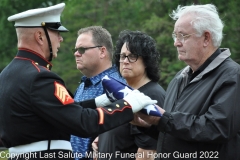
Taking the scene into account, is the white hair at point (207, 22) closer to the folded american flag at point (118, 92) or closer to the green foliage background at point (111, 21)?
the folded american flag at point (118, 92)

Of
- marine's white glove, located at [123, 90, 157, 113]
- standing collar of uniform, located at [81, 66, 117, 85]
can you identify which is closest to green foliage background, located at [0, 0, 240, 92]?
standing collar of uniform, located at [81, 66, 117, 85]

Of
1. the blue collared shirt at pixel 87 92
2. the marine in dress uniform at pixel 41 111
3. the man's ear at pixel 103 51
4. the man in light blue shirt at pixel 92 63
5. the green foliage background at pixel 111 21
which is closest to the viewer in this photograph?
the marine in dress uniform at pixel 41 111

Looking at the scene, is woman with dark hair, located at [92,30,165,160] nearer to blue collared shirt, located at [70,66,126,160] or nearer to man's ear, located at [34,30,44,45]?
blue collared shirt, located at [70,66,126,160]

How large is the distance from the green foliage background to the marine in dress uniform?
18984 mm

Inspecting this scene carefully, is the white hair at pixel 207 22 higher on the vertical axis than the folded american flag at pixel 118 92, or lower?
higher

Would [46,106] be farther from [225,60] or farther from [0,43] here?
[0,43]

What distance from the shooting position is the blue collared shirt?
5625 millimetres

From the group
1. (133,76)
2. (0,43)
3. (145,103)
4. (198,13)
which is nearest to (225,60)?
(198,13)

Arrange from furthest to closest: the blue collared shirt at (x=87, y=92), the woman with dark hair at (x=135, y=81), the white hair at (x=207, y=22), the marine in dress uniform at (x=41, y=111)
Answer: the blue collared shirt at (x=87, y=92) → the woman with dark hair at (x=135, y=81) → the white hair at (x=207, y=22) → the marine in dress uniform at (x=41, y=111)

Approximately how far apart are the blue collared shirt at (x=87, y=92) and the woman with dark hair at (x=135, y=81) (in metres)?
0.15

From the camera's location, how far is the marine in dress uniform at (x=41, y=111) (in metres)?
4.03

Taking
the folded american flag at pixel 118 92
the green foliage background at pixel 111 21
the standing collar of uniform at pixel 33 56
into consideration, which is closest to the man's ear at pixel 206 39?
A: the folded american flag at pixel 118 92

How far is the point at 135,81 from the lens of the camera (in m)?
5.41

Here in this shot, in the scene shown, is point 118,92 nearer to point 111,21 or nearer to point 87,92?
point 87,92
